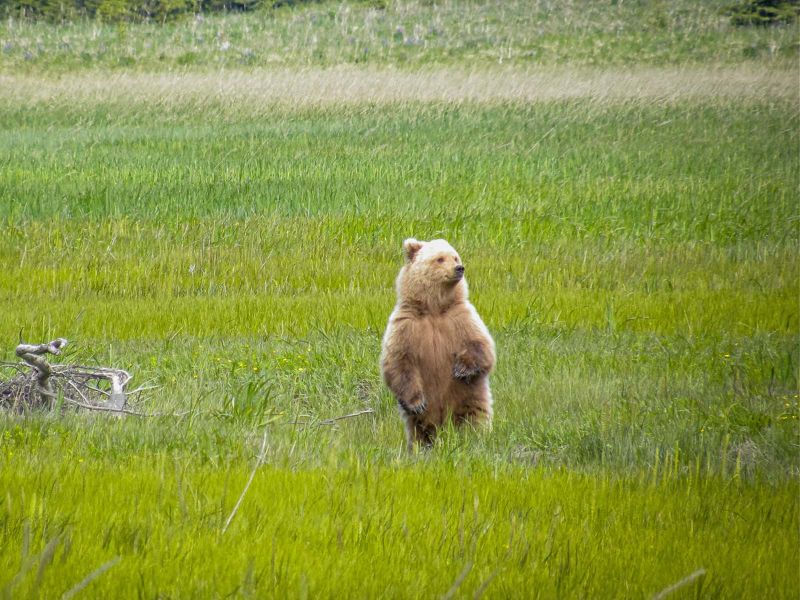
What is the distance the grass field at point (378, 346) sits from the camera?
3395mm

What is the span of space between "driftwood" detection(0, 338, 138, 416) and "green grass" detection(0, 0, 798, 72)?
25556 millimetres

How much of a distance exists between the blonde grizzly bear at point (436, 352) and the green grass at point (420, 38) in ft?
81.3

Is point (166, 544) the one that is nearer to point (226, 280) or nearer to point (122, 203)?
point (226, 280)

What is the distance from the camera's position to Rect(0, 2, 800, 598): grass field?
3.39m

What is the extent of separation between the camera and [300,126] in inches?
823

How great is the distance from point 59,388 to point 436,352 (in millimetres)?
2037

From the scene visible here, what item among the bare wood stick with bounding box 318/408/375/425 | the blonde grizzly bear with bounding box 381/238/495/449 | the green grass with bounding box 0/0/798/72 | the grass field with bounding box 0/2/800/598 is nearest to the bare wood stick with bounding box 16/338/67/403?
the grass field with bounding box 0/2/800/598

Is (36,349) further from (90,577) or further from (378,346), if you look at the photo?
(90,577)

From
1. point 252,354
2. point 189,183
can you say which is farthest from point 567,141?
point 252,354

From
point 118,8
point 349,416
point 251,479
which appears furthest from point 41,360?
point 118,8

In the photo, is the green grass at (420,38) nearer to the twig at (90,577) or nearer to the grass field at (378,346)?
the grass field at (378,346)

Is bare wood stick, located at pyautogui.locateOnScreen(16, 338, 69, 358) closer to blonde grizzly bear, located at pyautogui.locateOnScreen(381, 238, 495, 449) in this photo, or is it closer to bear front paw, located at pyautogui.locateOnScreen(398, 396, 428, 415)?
blonde grizzly bear, located at pyautogui.locateOnScreen(381, 238, 495, 449)

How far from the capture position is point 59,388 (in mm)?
5645

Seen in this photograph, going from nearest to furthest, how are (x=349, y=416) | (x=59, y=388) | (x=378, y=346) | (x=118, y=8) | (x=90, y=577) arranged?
1. (x=90, y=577)
2. (x=59, y=388)
3. (x=349, y=416)
4. (x=378, y=346)
5. (x=118, y=8)
